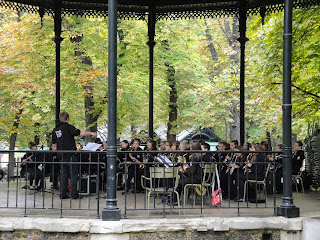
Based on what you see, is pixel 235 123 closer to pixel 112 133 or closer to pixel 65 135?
pixel 65 135

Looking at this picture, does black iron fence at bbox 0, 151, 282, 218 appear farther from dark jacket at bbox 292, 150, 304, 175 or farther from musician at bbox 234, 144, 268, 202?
dark jacket at bbox 292, 150, 304, 175

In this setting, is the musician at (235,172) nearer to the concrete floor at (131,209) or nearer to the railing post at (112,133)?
the concrete floor at (131,209)

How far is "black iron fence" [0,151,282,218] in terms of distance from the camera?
28.8 feet

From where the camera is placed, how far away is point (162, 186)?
11570 millimetres

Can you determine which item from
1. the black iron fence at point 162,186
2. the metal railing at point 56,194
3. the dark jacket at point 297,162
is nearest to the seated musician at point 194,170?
the black iron fence at point 162,186

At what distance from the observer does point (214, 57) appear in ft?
98.0

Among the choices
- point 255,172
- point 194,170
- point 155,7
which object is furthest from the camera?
point 155,7

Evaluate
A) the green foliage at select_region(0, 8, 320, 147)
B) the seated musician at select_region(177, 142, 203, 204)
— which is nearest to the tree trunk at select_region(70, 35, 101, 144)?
the green foliage at select_region(0, 8, 320, 147)

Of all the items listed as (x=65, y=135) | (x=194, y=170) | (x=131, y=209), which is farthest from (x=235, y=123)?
(x=131, y=209)

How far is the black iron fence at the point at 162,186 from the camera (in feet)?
28.8

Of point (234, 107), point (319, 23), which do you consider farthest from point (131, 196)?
point (234, 107)

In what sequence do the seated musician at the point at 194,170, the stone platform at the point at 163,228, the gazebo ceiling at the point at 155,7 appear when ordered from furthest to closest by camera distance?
the gazebo ceiling at the point at 155,7
the seated musician at the point at 194,170
the stone platform at the point at 163,228

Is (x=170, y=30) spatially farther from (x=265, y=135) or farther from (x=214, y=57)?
(x=265, y=135)

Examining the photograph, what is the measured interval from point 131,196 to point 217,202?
9.91ft
